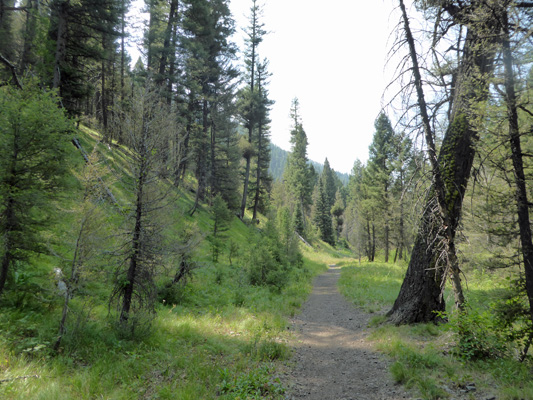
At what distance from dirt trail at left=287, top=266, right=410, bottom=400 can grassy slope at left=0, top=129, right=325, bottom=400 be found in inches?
21.6

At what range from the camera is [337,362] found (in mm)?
5770

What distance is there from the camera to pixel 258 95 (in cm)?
2970

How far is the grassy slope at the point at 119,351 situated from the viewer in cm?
397

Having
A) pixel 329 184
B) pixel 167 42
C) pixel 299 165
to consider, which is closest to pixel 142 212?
pixel 167 42

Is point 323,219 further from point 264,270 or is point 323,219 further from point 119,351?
point 119,351

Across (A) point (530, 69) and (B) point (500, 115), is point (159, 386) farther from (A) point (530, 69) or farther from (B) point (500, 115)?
(A) point (530, 69)

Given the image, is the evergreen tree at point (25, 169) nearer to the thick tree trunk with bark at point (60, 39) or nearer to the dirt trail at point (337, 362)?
the dirt trail at point (337, 362)

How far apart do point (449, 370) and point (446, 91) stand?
5.41 m

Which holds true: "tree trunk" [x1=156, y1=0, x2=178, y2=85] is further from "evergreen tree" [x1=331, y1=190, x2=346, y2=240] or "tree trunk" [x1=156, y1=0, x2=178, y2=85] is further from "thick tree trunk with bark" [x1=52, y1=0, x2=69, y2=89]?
"evergreen tree" [x1=331, y1=190, x2=346, y2=240]

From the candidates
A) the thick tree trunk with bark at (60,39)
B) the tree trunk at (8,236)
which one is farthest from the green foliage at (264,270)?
the thick tree trunk with bark at (60,39)

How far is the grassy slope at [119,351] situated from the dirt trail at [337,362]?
0.55 meters

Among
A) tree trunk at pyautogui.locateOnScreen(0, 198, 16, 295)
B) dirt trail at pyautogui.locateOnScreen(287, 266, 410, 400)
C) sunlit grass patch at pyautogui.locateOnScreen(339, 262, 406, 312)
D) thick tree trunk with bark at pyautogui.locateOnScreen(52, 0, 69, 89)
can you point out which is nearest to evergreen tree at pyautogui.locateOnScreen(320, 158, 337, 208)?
sunlit grass patch at pyautogui.locateOnScreen(339, 262, 406, 312)

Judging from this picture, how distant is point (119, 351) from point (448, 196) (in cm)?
796

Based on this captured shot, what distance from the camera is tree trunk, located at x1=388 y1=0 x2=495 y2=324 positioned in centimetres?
486
